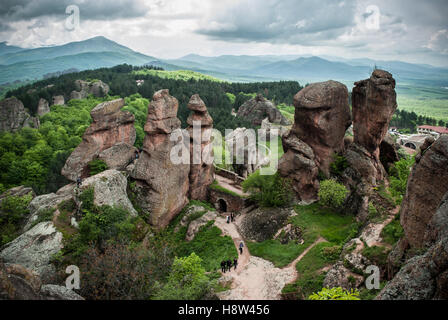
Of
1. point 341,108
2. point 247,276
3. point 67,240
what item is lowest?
point 247,276

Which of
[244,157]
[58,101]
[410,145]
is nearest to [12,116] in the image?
[58,101]

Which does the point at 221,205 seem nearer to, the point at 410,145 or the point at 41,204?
the point at 41,204

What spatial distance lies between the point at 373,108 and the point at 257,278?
21.8 metres

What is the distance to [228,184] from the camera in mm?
44094

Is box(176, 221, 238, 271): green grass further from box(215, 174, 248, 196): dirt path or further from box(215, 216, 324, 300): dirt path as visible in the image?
box(215, 174, 248, 196): dirt path

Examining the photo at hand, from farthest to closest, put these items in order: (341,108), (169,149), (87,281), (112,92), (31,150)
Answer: (112,92) < (31,150) < (341,108) < (169,149) < (87,281)

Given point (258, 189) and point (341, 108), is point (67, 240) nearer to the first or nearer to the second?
point (258, 189)

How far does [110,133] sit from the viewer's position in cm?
3841

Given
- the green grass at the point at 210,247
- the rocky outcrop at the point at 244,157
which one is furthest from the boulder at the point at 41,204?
the rocky outcrop at the point at 244,157

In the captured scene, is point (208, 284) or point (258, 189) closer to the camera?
point (208, 284)

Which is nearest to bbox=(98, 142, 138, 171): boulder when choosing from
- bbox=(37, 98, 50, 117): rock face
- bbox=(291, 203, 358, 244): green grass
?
bbox=(291, 203, 358, 244): green grass

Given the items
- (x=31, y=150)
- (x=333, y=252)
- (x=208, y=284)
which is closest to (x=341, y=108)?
(x=333, y=252)

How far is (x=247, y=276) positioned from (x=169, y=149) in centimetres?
1602

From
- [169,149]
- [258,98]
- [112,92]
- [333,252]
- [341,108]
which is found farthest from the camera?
[112,92]
